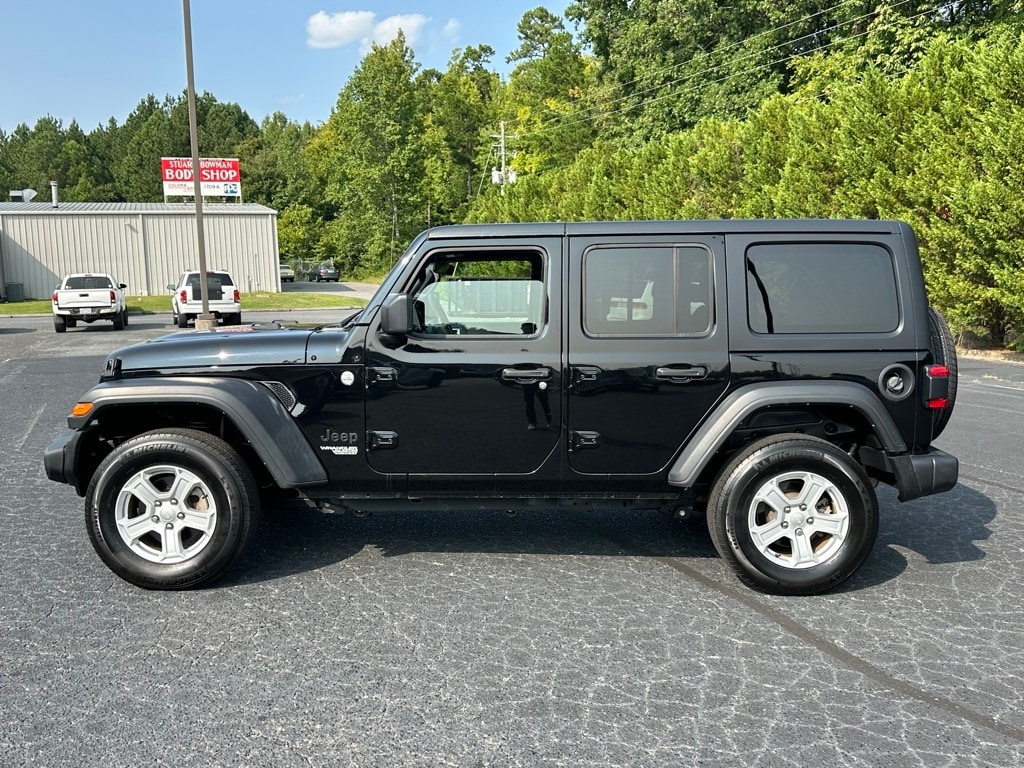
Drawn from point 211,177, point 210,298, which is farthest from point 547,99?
point 210,298

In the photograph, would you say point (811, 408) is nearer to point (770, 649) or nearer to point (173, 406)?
point (770, 649)

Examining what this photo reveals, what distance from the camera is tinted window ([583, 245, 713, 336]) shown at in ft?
14.9

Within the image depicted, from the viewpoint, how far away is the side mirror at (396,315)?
429cm

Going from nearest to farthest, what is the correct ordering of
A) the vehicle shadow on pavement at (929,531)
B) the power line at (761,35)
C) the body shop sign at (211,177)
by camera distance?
the vehicle shadow on pavement at (929,531), the power line at (761,35), the body shop sign at (211,177)

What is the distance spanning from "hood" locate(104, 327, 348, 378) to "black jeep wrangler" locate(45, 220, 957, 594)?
0.04 feet

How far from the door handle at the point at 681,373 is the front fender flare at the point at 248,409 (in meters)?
1.84

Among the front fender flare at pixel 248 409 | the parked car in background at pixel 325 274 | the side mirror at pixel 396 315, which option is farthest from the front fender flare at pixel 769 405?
the parked car in background at pixel 325 274

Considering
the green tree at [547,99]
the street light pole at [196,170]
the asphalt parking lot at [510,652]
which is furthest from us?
the green tree at [547,99]

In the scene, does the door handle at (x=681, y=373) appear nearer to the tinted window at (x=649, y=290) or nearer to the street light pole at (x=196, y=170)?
the tinted window at (x=649, y=290)

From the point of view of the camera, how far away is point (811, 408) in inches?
180

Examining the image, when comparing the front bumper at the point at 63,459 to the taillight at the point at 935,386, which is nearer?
the taillight at the point at 935,386

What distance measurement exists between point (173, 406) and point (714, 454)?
9.47 ft

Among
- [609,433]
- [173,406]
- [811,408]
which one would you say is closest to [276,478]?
[173,406]

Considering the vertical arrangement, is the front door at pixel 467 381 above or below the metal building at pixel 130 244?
below
